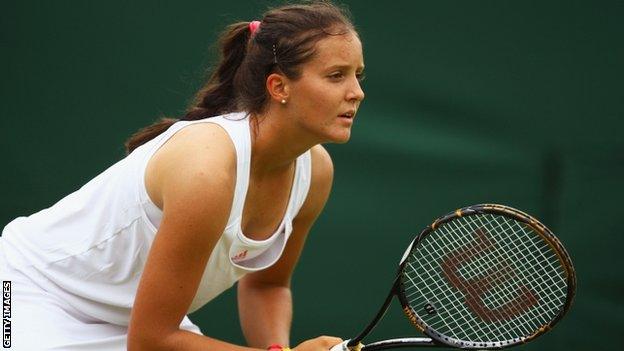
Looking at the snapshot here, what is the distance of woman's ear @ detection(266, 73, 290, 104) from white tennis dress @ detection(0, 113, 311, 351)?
3.1 inches

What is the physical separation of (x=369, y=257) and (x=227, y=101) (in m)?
1.15

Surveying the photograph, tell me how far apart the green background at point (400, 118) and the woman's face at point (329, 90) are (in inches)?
44.3

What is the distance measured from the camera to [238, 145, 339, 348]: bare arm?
9.28 ft

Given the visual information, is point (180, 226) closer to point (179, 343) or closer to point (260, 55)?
point (179, 343)

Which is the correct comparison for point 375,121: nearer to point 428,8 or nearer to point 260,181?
point 428,8

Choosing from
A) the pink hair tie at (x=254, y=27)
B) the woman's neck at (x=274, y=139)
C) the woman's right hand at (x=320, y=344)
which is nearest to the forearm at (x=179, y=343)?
the woman's right hand at (x=320, y=344)

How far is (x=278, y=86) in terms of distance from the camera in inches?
101

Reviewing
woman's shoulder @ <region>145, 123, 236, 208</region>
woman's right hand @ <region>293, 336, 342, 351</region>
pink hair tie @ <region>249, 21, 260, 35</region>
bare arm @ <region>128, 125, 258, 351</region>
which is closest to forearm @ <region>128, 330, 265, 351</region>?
bare arm @ <region>128, 125, 258, 351</region>

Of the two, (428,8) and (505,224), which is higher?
(428,8)

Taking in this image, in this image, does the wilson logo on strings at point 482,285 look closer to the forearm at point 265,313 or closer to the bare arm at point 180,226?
the forearm at point 265,313

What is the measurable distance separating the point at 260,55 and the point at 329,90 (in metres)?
0.19

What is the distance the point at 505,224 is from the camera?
10.6 ft

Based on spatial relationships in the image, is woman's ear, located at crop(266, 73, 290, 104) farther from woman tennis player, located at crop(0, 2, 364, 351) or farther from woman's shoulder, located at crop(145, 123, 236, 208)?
woman's shoulder, located at crop(145, 123, 236, 208)

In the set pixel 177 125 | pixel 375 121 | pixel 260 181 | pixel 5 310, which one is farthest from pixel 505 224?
pixel 5 310
